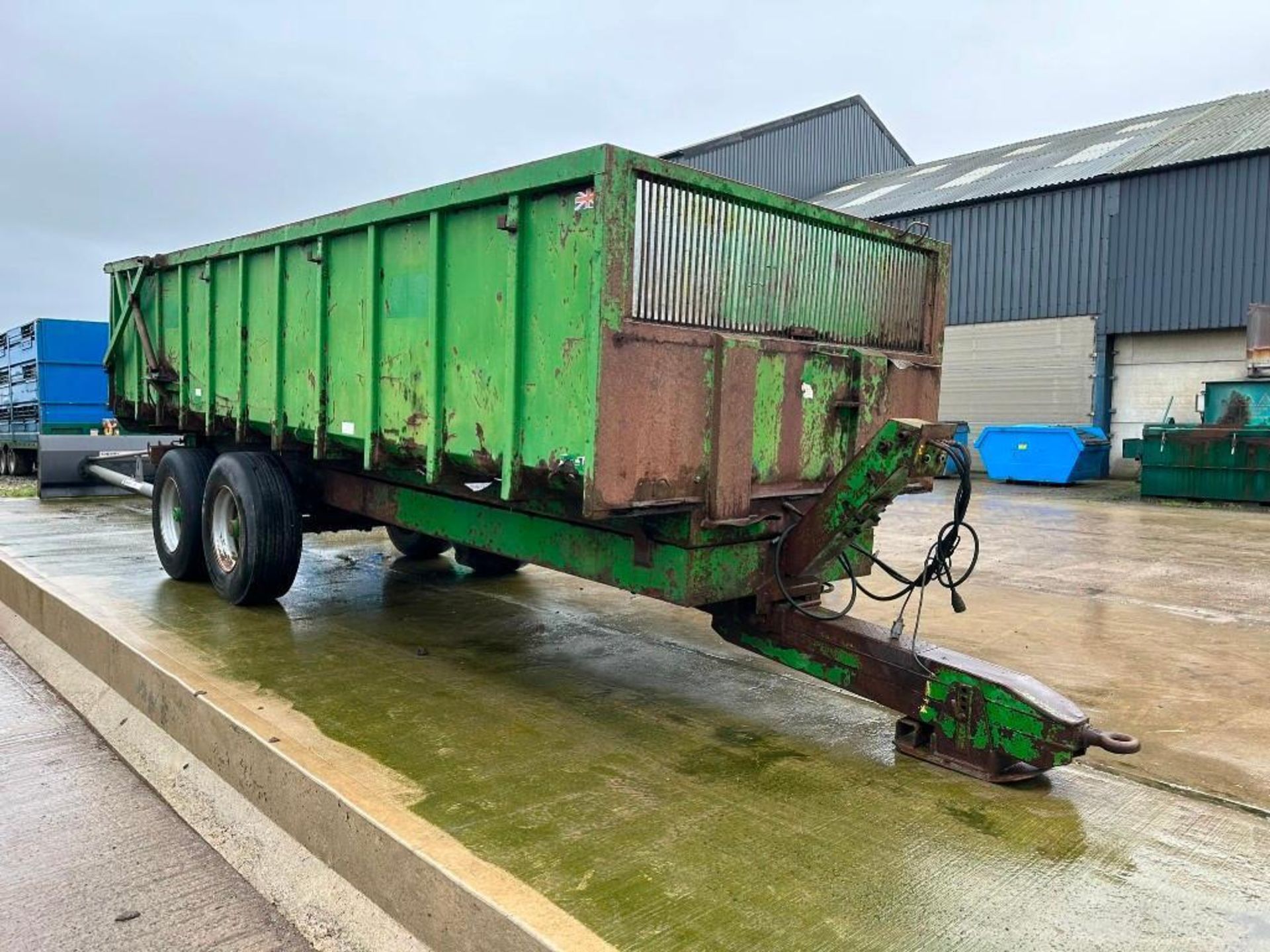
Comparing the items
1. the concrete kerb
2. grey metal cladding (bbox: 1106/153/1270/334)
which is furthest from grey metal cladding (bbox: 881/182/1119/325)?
the concrete kerb

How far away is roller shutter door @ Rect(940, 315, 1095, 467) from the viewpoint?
20328 mm

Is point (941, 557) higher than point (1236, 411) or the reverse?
the reverse

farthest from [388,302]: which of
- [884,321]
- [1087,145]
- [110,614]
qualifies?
[1087,145]

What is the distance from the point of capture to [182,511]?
6.70 m

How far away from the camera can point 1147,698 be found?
466cm

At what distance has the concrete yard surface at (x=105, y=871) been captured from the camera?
2.96 meters

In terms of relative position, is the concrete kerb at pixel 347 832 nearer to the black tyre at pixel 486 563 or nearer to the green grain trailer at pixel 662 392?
the green grain trailer at pixel 662 392

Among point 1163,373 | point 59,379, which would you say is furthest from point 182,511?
point 1163,373

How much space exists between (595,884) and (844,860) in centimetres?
79

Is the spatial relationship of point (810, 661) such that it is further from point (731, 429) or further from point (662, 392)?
point (662, 392)

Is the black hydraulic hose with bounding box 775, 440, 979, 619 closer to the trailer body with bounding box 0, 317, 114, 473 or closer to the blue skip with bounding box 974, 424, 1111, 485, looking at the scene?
the trailer body with bounding box 0, 317, 114, 473

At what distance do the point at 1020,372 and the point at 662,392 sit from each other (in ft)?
65.2

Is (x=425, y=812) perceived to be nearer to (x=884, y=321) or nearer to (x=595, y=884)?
(x=595, y=884)

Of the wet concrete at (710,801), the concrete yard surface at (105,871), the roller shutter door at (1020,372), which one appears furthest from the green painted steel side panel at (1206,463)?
the concrete yard surface at (105,871)
